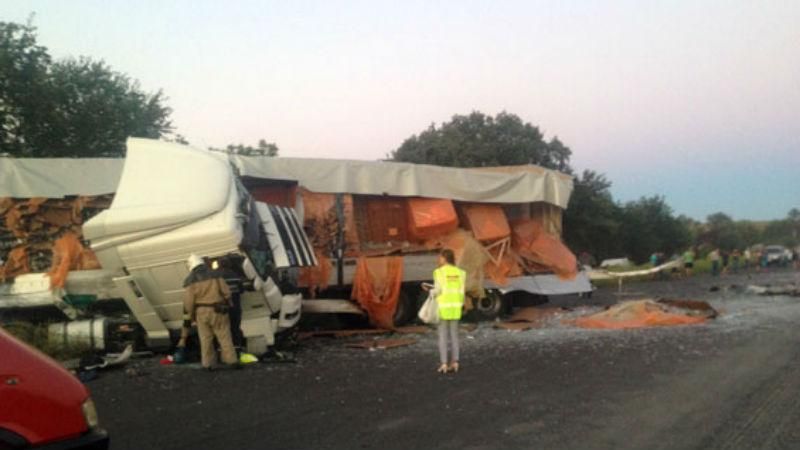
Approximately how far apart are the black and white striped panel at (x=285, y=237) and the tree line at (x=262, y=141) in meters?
11.2

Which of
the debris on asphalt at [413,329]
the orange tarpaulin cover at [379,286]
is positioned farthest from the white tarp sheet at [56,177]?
the debris on asphalt at [413,329]

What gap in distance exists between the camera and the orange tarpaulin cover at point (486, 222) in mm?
15898

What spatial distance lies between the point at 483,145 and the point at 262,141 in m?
10.6

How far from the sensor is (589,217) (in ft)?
123

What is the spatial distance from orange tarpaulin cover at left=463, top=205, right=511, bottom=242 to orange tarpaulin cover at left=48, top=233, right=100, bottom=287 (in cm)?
757

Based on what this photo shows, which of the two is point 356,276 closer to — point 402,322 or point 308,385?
point 402,322

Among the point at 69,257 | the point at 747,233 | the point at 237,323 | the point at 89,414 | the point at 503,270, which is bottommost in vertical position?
the point at 237,323

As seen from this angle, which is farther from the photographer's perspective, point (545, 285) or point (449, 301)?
point (545, 285)

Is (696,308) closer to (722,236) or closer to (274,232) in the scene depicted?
(274,232)

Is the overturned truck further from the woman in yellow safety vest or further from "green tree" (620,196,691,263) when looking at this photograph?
"green tree" (620,196,691,263)

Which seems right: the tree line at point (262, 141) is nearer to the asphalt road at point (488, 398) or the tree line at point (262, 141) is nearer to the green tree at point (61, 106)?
the green tree at point (61, 106)

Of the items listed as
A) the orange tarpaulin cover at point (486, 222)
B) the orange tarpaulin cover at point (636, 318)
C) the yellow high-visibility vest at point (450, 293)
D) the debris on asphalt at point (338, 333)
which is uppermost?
the orange tarpaulin cover at point (486, 222)

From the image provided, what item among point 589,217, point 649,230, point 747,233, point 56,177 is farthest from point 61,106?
Answer: point 747,233

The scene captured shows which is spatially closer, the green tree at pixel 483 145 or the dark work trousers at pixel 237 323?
the dark work trousers at pixel 237 323
